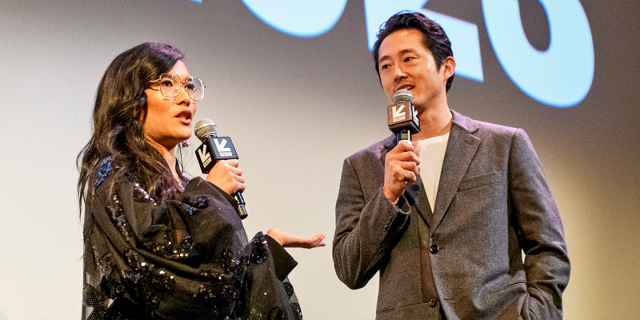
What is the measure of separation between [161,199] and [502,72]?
2.52 meters

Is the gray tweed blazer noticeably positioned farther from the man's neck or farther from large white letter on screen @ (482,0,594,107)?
large white letter on screen @ (482,0,594,107)

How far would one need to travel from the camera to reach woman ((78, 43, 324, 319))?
1463mm

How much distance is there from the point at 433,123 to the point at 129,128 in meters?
1.00

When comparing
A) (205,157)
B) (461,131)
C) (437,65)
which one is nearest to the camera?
(205,157)

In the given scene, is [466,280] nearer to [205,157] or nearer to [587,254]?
[205,157]

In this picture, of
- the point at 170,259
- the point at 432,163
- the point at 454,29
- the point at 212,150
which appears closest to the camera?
the point at 170,259

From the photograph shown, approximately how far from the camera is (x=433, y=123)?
6.72 ft

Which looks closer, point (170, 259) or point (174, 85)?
point (170, 259)

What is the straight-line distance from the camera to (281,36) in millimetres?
2842

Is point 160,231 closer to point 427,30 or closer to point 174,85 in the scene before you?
point 174,85

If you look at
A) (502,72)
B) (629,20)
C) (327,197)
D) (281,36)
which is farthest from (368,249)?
(629,20)

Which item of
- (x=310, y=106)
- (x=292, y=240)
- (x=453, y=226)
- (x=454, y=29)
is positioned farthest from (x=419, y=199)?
(x=454, y=29)

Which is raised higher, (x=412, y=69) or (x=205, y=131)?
(x=412, y=69)

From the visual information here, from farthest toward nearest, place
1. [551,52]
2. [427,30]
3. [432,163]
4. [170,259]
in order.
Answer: [551,52]
[427,30]
[432,163]
[170,259]
